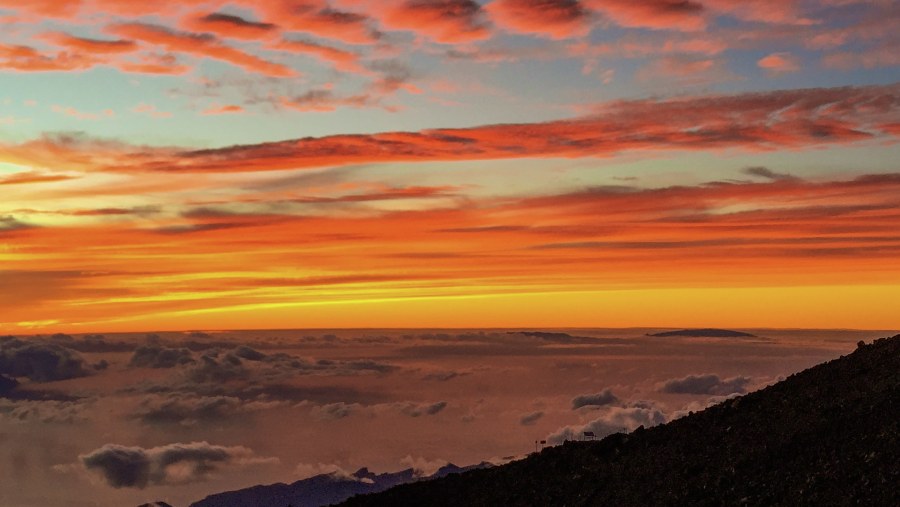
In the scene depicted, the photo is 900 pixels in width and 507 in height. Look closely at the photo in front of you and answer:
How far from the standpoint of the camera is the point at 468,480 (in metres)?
49.7

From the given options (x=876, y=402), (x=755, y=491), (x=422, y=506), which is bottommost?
(x=422, y=506)

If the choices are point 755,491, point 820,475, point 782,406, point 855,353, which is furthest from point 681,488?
point 855,353

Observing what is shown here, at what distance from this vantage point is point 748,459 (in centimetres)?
4047

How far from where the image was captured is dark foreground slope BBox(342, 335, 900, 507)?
3591 cm

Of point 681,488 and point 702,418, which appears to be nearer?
point 681,488

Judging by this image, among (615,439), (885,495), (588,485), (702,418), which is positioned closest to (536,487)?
(588,485)

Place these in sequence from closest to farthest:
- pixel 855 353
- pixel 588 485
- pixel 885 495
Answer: pixel 885 495 < pixel 588 485 < pixel 855 353

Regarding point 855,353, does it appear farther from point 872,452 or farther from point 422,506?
point 422,506

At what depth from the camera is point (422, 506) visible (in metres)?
47.8

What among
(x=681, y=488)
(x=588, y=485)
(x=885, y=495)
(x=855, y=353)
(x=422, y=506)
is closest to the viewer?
(x=885, y=495)

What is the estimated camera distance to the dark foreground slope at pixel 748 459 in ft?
118

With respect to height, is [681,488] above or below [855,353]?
below

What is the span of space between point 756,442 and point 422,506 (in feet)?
54.6

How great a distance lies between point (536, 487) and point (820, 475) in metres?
14.4
